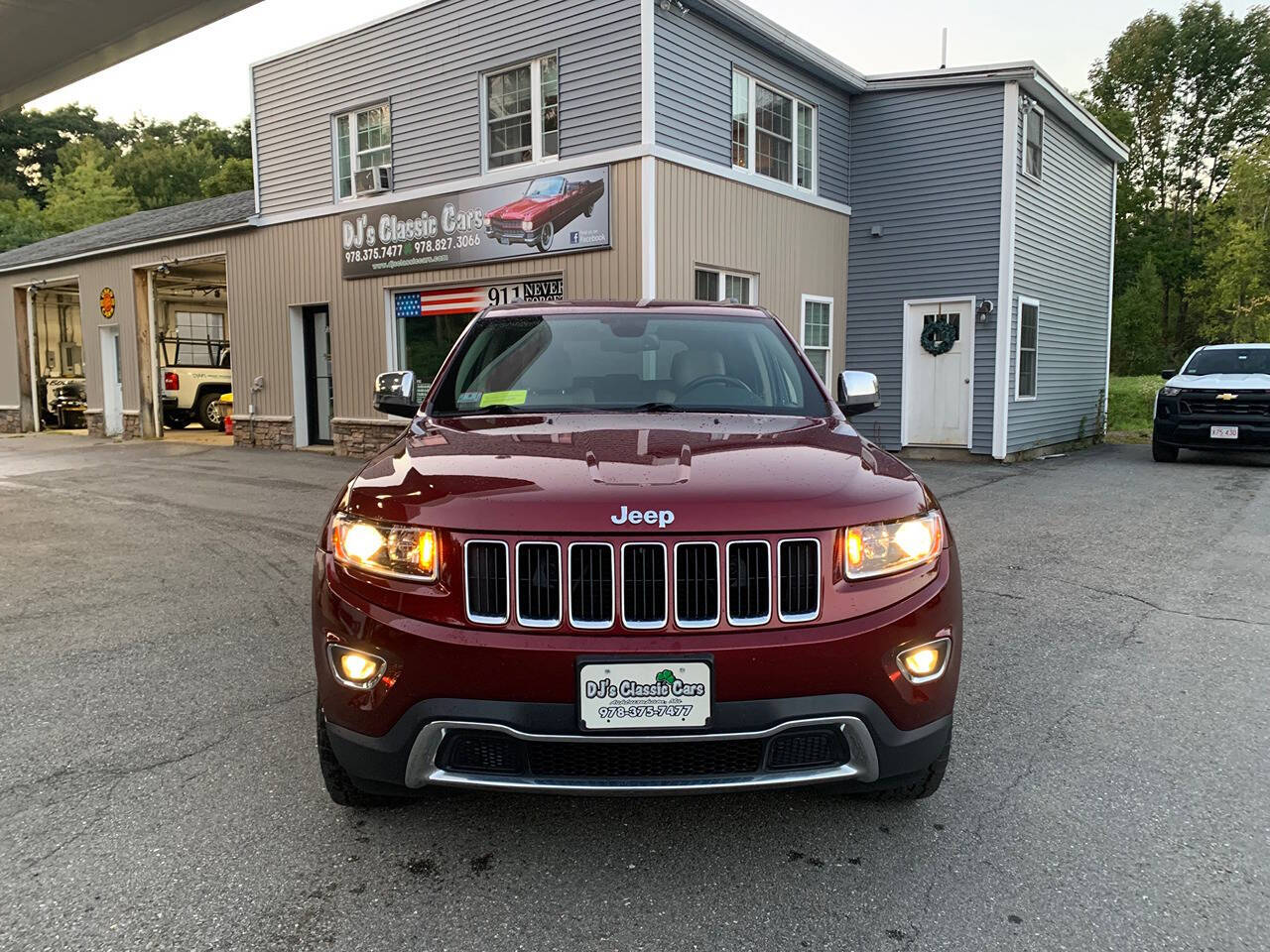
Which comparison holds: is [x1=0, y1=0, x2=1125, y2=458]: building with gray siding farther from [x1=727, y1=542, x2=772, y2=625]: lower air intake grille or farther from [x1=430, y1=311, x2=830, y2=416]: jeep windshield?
[x1=727, y1=542, x2=772, y2=625]: lower air intake grille

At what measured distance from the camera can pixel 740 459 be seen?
2561 mm

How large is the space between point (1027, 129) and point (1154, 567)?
9689 mm

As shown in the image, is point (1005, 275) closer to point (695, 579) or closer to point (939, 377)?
point (939, 377)

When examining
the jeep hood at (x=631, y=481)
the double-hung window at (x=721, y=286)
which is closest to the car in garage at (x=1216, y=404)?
the double-hung window at (x=721, y=286)

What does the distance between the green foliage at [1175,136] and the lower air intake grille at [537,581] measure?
145 feet

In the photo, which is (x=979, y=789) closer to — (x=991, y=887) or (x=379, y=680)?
(x=991, y=887)

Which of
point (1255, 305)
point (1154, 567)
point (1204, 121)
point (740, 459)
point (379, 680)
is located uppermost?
point (1204, 121)

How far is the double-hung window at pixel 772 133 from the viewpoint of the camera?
1223cm

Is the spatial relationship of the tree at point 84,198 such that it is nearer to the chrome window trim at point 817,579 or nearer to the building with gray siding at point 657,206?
the building with gray siding at point 657,206

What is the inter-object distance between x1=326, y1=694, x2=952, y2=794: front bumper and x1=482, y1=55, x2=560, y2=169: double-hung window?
34.4ft

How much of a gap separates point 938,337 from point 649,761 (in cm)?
1275

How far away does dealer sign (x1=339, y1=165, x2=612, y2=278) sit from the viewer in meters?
11.2

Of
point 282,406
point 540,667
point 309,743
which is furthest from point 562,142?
point 540,667

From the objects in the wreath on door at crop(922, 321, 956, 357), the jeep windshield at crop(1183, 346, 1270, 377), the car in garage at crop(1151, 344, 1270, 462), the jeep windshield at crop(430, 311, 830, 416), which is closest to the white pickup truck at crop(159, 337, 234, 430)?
the wreath on door at crop(922, 321, 956, 357)
